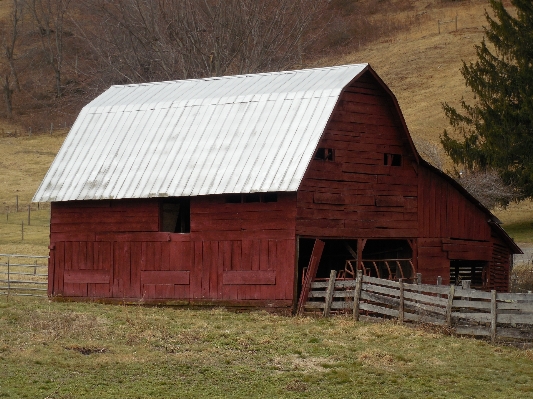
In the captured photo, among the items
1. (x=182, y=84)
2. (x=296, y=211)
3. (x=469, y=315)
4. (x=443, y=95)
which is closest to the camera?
(x=469, y=315)

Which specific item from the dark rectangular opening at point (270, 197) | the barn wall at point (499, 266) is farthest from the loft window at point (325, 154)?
the barn wall at point (499, 266)

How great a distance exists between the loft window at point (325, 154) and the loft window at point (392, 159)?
6.84ft

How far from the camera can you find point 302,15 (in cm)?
6094

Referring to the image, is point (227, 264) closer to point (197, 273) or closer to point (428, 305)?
point (197, 273)

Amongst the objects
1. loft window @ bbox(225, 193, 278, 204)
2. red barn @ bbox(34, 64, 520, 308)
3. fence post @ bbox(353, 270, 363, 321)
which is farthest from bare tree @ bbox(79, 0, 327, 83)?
fence post @ bbox(353, 270, 363, 321)

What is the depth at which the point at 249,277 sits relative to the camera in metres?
27.7

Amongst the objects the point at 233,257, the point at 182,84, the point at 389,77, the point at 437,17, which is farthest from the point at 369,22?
the point at 233,257

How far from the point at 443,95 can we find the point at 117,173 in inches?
1913

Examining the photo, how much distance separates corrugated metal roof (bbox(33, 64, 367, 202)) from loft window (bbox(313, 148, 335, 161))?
38.9 inches

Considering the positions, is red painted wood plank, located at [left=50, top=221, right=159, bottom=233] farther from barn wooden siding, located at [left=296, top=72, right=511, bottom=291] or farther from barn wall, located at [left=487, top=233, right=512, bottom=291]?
barn wall, located at [left=487, top=233, right=512, bottom=291]

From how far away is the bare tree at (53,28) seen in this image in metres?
89.3

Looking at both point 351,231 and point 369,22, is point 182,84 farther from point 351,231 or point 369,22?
A: point 369,22

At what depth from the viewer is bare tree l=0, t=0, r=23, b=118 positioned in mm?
87375

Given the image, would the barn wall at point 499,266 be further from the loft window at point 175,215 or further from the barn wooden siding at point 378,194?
the loft window at point 175,215
